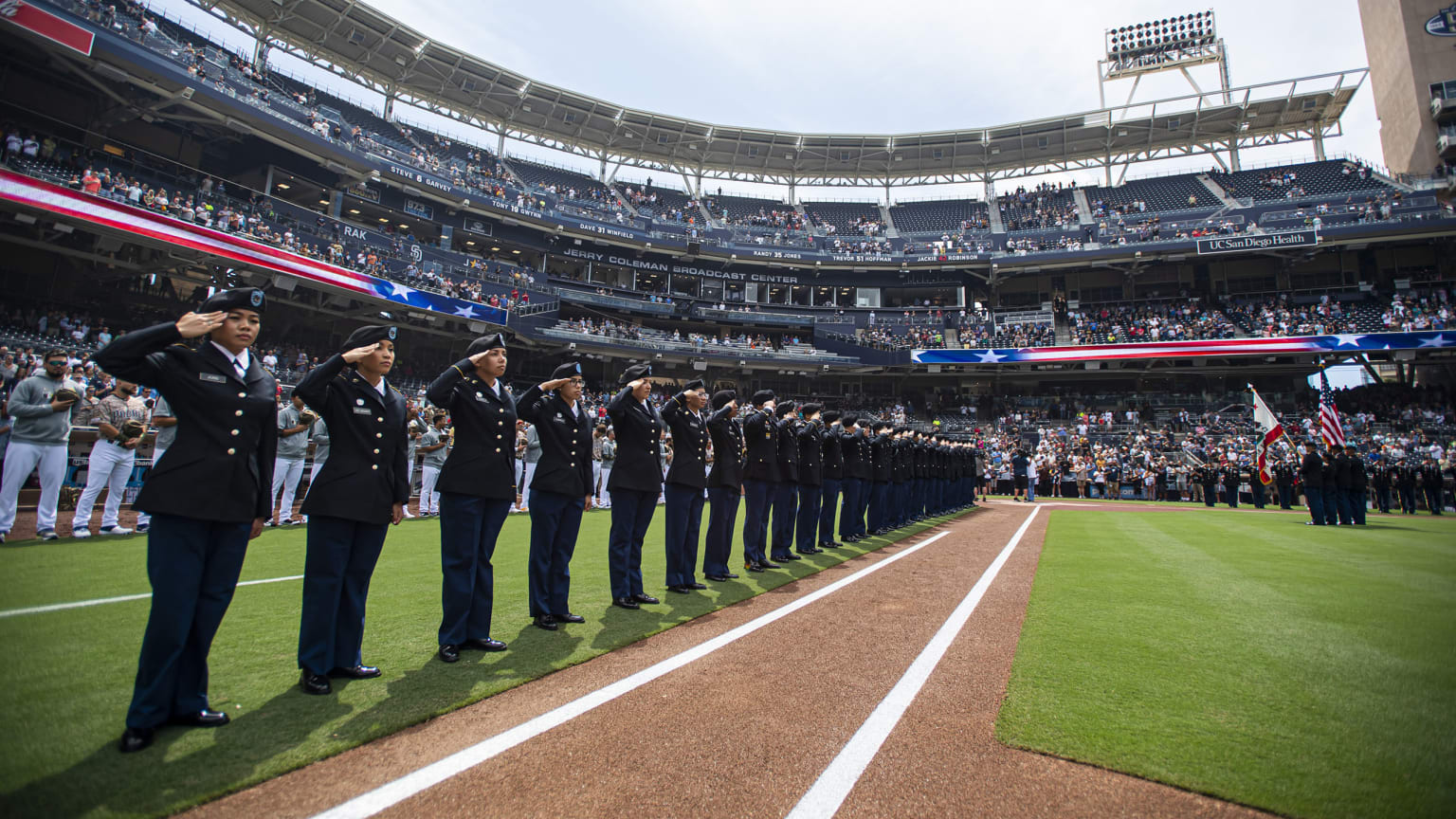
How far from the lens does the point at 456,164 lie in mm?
36344

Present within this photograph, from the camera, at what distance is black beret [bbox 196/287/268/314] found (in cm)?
309

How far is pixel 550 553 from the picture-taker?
4859 mm

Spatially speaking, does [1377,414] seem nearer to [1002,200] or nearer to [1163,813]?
[1002,200]

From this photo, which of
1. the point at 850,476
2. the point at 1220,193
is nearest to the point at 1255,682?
the point at 850,476

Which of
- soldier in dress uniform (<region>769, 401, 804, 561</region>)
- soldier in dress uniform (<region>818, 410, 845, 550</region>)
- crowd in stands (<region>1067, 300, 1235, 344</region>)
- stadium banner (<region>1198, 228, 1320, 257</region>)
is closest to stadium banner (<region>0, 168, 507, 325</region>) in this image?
soldier in dress uniform (<region>769, 401, 804, 561</region>)

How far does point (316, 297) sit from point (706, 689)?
A: 3048 centimetres

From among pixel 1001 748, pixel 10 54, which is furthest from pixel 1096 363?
pixel 10 54

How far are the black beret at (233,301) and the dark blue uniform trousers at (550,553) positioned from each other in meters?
2.20

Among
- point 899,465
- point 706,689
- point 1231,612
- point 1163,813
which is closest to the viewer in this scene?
point 1163,813

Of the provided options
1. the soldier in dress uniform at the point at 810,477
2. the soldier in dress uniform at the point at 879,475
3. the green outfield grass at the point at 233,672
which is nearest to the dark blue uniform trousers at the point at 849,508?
the soldier in dress uniform at the point at 879,475

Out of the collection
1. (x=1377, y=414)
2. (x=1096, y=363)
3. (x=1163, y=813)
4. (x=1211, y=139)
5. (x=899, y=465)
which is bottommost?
(x=1163, y=813)

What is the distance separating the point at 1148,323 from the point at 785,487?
36.9 meters

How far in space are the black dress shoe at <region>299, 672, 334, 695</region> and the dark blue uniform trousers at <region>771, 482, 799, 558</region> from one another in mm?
5596

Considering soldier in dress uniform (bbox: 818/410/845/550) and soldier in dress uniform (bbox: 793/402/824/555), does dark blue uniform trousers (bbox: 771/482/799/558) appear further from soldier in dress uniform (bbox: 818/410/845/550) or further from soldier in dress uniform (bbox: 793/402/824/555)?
soldier in dress uniform (bbox: 818/410/845/550)
